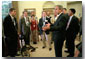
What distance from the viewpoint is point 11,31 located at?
3.46m

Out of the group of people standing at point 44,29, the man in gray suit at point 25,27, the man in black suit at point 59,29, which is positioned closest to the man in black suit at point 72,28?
the group of people standing at point 44,29

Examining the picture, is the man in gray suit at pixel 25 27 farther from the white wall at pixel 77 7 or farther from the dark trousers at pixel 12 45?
the white wall at pixel 77 7

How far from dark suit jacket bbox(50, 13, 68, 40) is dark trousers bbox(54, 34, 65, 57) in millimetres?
23

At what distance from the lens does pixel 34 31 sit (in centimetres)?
346

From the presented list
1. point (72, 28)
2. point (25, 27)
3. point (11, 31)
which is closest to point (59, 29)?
point (72, 28)

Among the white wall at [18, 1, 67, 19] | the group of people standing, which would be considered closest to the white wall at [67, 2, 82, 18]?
the group of people standing

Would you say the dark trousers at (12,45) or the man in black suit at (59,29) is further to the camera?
the dark trousers at (12,45)

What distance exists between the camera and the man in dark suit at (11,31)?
344 cm

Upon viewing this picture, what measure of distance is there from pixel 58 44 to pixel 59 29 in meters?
0.35

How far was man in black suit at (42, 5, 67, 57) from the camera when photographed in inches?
132

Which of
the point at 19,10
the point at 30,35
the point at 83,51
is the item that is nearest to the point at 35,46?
the point at 30,35

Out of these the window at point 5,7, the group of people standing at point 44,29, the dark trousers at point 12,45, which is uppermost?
the window at point 5,7

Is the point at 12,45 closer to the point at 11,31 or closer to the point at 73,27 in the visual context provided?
the point at 11,31

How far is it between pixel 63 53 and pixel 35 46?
652 millimetres
